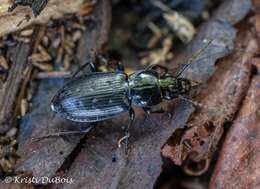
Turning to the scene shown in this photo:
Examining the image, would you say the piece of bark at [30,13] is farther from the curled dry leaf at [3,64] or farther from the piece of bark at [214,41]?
the piece of bark at [214,41]

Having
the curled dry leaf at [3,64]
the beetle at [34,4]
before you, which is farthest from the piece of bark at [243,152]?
the curled dry leaf at [3,64]

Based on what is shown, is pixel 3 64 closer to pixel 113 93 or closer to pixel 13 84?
pixel 13 84

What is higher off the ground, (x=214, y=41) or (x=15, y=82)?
(x=214, y=41)

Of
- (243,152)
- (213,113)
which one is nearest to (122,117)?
(213,113)

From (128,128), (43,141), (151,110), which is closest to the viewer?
(43,141)

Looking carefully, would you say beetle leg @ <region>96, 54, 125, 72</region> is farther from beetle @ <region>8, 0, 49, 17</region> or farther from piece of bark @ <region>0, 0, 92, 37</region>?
beetle @ <region>8, 0, 49, 17</region>

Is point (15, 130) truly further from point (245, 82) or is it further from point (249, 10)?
point (249, 10)
